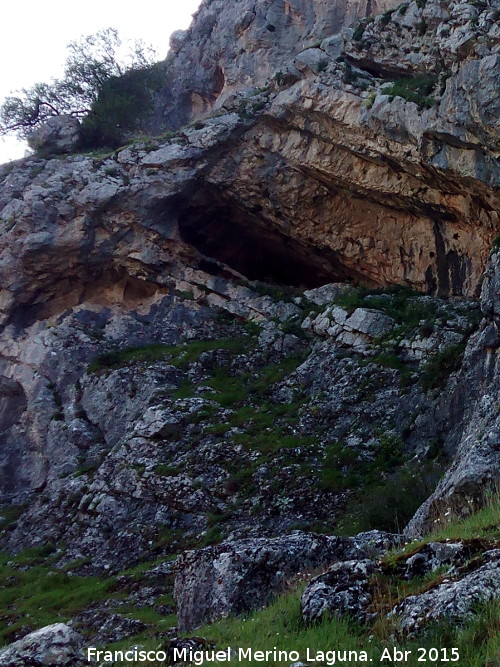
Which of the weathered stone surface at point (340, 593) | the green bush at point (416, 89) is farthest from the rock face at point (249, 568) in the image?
the green bush at point (416, 89)

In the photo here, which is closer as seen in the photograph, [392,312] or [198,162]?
[392,312]

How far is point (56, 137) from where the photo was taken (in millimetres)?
30188

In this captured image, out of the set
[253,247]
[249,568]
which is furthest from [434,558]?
[253,247]

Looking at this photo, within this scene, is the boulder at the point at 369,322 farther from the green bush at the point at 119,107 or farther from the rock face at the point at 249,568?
the green bush at the point at 119,107

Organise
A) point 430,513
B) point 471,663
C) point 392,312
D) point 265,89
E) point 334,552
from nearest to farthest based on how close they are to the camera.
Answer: point 471,663 < point 334,552 < point 430,513 < point 392,312 < point 265,89

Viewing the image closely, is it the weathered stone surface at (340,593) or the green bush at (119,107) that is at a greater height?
the green bush at (119,107)

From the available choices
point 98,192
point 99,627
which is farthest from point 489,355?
point 98,192

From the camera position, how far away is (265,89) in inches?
1000

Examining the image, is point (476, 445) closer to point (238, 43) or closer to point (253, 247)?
point (253, 247)

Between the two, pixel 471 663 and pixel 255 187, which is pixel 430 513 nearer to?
pixel 471 663

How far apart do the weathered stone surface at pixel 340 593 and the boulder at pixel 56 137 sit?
26580 millimetres

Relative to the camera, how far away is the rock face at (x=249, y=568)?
8.41 meters

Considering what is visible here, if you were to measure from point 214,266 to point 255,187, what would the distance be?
3.49 meters

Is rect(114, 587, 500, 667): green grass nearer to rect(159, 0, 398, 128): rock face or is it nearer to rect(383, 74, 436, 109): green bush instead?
rect(383, 74, 436, 109): green bush
